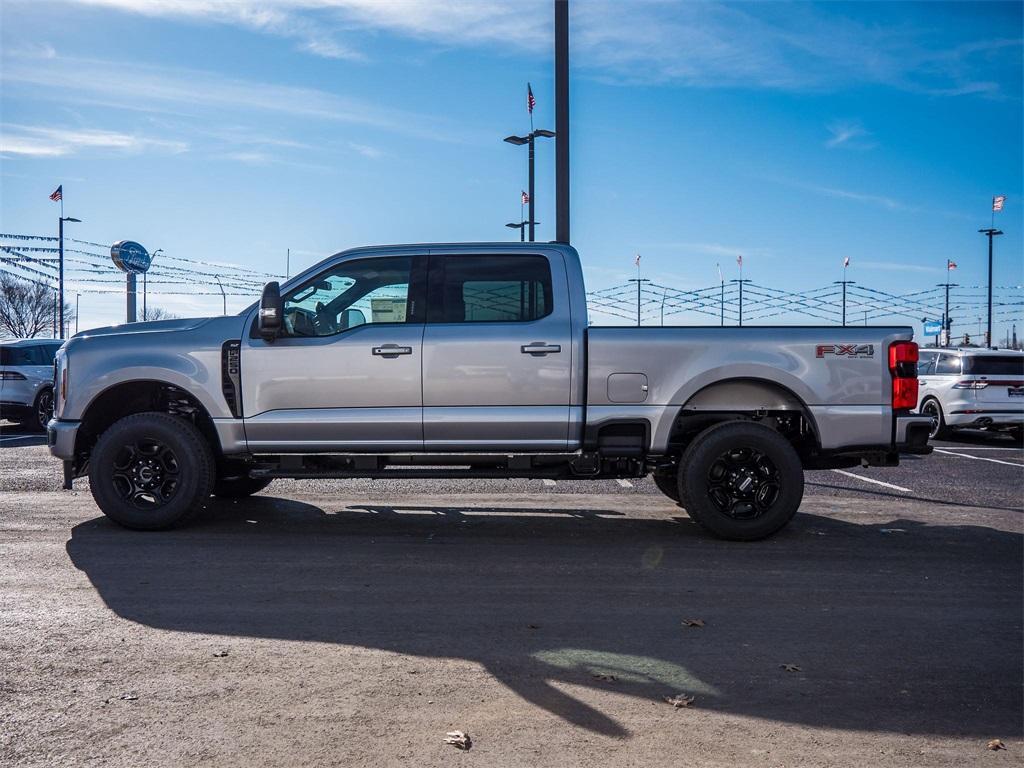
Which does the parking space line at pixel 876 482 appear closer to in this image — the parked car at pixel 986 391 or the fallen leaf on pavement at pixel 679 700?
the parked car at pixel 986 391

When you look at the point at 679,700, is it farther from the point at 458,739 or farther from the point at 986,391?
the point at 986,391

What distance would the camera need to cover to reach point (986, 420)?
1573 cm

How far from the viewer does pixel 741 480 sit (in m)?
6.68

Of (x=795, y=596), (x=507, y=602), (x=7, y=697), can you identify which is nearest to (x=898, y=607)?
(x=795, y=596)

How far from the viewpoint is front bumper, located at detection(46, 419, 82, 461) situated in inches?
275

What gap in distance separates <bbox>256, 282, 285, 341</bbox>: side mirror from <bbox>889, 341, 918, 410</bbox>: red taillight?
177 inches

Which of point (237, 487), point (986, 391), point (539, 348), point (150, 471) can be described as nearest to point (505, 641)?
point (539, 348)

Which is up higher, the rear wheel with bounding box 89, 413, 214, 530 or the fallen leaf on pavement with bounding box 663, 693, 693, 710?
the rear wheel with bounding box 89, 413, 214, 530

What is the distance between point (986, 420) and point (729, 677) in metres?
13.9

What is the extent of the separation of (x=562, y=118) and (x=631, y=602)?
298 inches

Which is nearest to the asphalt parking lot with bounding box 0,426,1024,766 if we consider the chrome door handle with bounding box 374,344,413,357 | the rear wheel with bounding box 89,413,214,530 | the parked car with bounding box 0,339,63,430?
the rear wheel with bounding box 89,413,214,530

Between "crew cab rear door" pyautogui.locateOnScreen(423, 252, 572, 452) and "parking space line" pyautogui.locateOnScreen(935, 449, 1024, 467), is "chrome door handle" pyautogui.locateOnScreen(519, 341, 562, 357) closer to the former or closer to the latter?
"crew cab rear door" pyautogui.locateOnScreen(423, 252, 572, 452)

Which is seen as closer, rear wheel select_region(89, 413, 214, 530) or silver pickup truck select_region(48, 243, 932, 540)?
silver pickup truck select_region(48, 243, 932, 540)

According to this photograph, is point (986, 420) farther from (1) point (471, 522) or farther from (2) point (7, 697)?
(2) point (7, 697)
